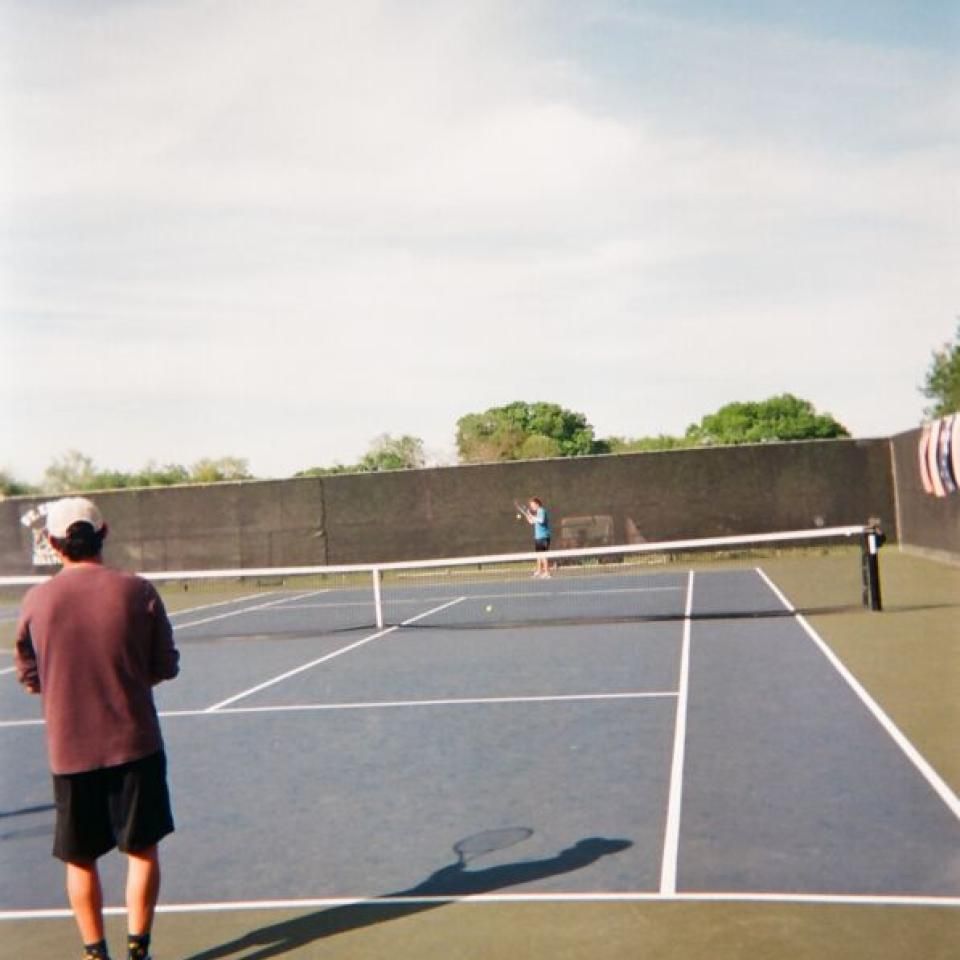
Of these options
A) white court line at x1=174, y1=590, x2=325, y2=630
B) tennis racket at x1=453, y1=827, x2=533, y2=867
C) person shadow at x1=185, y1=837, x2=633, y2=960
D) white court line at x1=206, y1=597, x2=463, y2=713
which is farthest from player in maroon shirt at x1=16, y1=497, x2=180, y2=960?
white court line at x1=174, y1=590, x2=325, y2=630

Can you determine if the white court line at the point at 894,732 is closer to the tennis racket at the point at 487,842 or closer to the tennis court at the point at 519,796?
the tennis court at the point at 519,796

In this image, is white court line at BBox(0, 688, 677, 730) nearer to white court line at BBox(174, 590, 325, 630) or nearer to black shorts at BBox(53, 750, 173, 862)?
black shorts at BBox(53, 750, 173, 862)

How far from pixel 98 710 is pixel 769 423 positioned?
117256mm

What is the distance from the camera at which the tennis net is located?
16.0 meters

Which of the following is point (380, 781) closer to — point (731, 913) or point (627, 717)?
point (627, 717)

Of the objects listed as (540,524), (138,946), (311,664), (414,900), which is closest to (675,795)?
(414,900)

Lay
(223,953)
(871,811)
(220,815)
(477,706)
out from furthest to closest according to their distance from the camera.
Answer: (477,706), (220,815), (871,811), (223,953)

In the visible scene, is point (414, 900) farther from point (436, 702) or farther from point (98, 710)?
point (436, 702)

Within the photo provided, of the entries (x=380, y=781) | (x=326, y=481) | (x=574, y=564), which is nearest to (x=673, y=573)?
(x=574, y=564)

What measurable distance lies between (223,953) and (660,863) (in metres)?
1.89

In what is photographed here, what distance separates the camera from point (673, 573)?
2394 cm

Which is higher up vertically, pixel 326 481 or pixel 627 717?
pixel 326 481

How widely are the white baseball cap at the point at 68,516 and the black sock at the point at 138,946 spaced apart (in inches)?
56.4

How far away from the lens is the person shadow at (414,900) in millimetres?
4914
